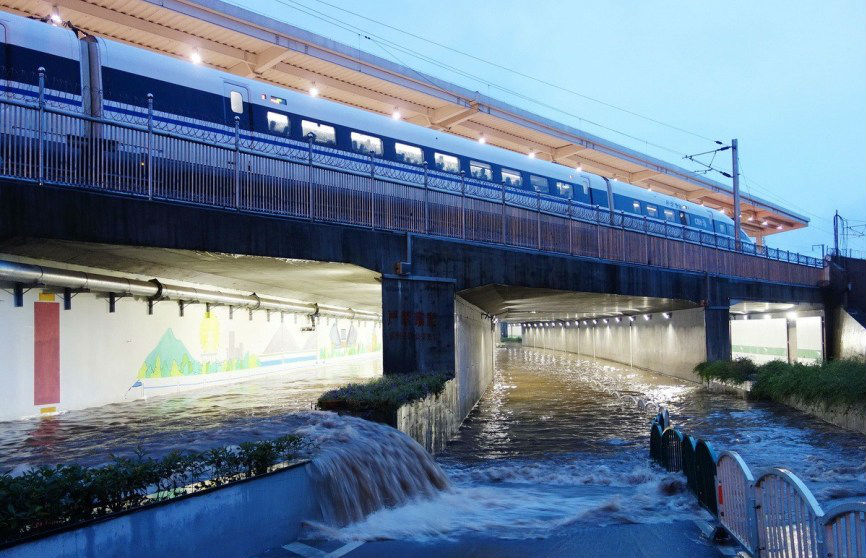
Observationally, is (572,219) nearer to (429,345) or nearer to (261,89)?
(429,345)

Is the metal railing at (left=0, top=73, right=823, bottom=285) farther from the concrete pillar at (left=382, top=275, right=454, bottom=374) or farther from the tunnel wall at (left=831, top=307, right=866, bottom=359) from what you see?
the tunnel wall at (left=831, top=307, right=866, bottom=359)

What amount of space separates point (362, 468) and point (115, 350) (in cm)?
1019

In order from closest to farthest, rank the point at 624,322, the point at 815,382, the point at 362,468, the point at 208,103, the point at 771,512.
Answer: the point at 771,512
the point at 362,468
the point at 208,103
the point at 815,382
the point at 624,322

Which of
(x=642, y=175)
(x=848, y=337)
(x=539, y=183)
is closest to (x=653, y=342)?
(x=848, y=337)

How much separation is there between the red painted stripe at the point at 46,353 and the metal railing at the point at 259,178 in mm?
4378

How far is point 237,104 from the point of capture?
17.6m

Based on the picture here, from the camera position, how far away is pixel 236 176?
521 inches

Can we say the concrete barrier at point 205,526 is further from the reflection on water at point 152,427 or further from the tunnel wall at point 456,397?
the tunnel wall at point 456,397

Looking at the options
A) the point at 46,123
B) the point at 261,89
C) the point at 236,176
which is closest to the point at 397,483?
the point at 236,176

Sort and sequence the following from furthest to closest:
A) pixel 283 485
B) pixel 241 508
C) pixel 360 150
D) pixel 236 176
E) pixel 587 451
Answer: pixel 360 150, pixel 587 451, pixel 236 176, pixel 283 485, pixel 241 508

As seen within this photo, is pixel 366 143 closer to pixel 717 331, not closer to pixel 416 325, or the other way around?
pixel 416 325

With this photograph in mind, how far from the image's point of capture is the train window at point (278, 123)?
18375mm

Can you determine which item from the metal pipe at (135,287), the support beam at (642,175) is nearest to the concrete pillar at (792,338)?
the support beam at (642,175)

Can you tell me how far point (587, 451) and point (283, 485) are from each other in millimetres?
8450
